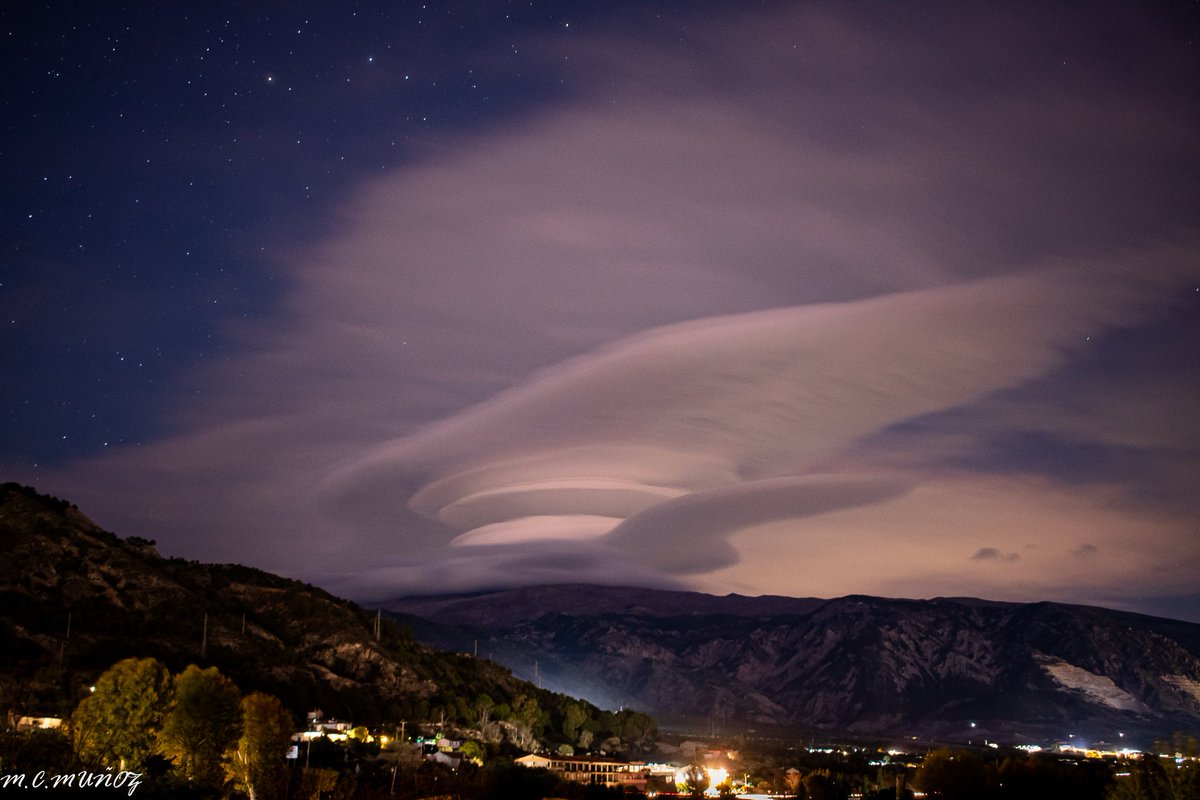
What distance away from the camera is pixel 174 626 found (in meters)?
143

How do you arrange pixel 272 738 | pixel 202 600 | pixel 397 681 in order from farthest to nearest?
1. pixel 397 681
2. pixel 202 600
3. pixel 272 738

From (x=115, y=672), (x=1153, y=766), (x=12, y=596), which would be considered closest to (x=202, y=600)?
(x=12, y=596)

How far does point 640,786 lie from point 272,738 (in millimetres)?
71195

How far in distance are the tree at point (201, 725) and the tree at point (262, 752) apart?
4.11ft

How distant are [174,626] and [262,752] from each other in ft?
211

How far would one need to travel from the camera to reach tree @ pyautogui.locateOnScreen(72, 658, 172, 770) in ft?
251

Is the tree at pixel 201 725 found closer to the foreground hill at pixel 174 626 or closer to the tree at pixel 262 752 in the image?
the tree at pixel 262 752

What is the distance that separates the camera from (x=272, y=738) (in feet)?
290

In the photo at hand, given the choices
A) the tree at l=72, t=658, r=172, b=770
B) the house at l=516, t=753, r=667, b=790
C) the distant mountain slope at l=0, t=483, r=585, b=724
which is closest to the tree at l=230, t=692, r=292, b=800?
the tree at l=72, t=658, r=172, b=770

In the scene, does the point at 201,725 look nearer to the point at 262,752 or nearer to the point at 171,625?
the point at 262,752

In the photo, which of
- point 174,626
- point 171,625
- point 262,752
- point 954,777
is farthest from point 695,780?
point 262,752

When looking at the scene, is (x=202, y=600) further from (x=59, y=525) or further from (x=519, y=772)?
(x=519, y=772)

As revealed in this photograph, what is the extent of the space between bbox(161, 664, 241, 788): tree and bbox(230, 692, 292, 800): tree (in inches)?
49.4

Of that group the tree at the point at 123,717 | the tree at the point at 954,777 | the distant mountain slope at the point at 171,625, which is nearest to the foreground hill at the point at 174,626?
the distant mountain slope at the point at 171,625
